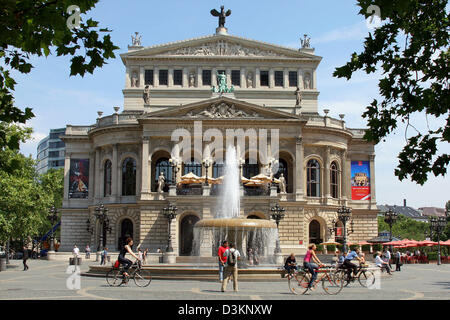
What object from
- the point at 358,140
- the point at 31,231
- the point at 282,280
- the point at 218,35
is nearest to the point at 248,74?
the point at 218,35

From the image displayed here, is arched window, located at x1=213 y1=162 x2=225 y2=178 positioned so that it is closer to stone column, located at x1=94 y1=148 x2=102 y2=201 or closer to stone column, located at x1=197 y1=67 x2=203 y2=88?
stone column, located at x1=197 y1=67 x2=203 y2=88

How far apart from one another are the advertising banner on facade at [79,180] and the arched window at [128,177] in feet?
18.7

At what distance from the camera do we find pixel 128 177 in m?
55.4

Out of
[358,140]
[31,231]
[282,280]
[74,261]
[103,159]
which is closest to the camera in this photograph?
[282,280]

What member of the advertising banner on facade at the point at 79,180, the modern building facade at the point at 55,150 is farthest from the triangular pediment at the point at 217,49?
the modern building facade at the point at 55,150

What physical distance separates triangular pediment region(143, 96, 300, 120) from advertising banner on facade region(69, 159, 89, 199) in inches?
438

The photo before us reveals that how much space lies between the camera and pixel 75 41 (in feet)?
28.7

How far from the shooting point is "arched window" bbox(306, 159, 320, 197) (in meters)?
55.9

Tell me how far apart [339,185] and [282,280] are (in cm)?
3268

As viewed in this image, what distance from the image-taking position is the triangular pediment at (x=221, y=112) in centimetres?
5222

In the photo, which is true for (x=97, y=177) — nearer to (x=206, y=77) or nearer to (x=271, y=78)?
(x=206, y=77)

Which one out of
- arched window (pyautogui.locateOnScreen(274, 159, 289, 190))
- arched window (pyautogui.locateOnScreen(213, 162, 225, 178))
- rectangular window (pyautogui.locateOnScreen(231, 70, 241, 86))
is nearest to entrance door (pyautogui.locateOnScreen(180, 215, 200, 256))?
arched window (pyautogui.locateOnScreen(213, 162, 225, 178))

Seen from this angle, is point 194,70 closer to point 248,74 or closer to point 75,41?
point 248,74

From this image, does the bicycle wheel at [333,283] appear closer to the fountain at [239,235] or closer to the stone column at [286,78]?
the fountain at [239,235]
